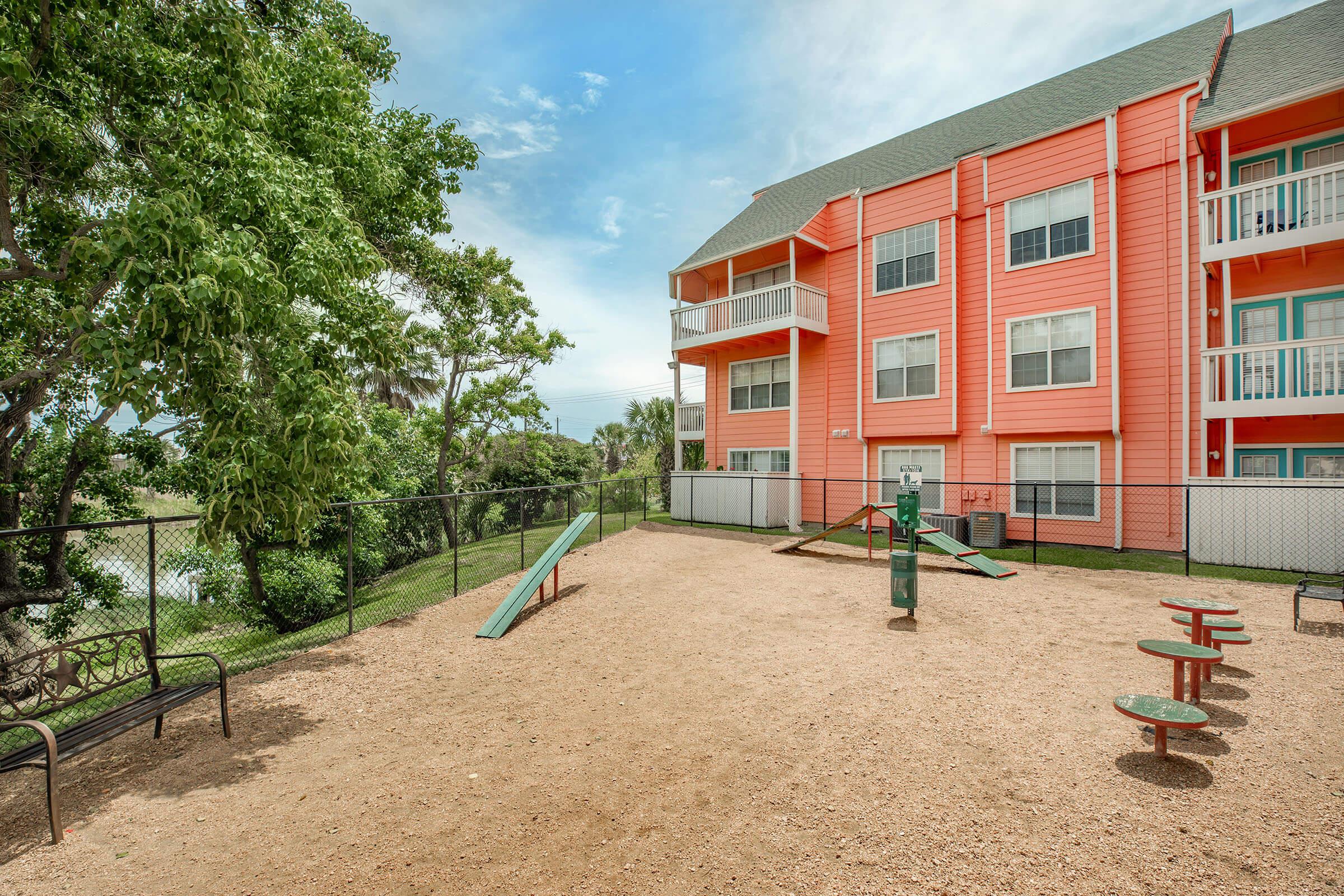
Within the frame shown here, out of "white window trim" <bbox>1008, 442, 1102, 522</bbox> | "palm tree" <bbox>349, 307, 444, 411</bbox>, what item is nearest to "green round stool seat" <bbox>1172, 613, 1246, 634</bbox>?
"white window trim" <bbox>1008, 442, 1102, 522</bbox>

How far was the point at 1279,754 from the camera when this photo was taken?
4348mm

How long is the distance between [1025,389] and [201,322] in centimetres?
1631

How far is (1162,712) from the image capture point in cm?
418

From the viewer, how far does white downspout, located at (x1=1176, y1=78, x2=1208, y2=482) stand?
491 inches

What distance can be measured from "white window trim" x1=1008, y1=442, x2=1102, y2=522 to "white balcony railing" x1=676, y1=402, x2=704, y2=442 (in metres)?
10.4

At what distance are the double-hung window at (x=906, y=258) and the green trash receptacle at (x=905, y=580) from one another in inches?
452

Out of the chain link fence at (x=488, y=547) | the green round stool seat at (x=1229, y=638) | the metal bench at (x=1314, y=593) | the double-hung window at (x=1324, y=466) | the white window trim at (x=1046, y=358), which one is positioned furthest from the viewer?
the white window trim at (x=1046, y=358)

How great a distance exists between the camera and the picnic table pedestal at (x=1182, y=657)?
4.85 meters

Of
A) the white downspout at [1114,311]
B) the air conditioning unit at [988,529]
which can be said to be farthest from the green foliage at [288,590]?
the white downspout at [1114,311]

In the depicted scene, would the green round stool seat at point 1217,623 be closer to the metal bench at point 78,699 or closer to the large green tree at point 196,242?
the large green tree at point 196,242

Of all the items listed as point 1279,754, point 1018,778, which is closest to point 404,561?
point 1018,778

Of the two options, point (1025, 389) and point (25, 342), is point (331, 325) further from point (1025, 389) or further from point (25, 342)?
point (1025, 389)

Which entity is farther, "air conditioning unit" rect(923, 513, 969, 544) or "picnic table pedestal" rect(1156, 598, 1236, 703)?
"air conditioning unit" rect(923, 513, 969, 544)

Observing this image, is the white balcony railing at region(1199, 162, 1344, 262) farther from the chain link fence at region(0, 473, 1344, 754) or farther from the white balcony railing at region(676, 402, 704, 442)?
the white balcony railing at region(676, 402, 704, 442)
